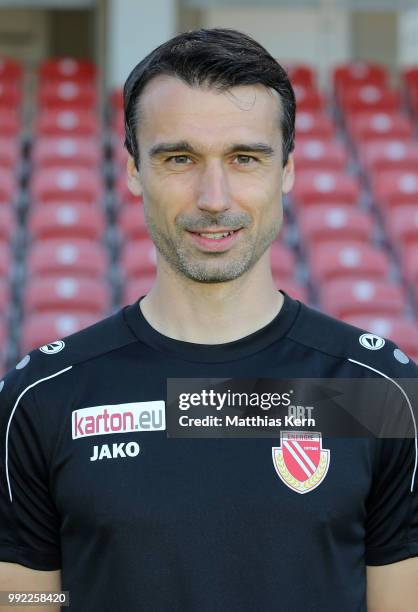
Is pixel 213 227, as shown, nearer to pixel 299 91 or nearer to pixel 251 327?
pixel 251 327

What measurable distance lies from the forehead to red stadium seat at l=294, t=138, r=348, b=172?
19.8 ft

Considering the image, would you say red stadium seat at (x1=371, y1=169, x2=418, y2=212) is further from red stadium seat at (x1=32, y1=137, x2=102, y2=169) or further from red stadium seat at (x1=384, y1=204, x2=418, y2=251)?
red stadium seat at (x1=32, y1=137, x2=102, y2=169)

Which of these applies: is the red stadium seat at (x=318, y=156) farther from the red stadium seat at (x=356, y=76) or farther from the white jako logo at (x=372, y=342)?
the white jako logo at (x=372, y=342)

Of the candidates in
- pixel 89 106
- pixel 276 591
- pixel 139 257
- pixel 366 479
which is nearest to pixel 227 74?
pixel 366 479

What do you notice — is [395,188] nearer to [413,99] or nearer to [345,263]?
[345,263]

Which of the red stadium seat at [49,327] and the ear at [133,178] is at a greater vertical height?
the red stadium seat at [49,327]

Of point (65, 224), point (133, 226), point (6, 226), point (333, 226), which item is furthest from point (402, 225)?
point (6, 226)

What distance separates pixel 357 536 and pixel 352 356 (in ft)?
0.81

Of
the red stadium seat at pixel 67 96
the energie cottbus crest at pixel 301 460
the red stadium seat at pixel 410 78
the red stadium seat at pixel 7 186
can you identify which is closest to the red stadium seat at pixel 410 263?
the red stadium seat at pixel 7 186

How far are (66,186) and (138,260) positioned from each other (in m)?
1.39

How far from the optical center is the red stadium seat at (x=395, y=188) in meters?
7.15

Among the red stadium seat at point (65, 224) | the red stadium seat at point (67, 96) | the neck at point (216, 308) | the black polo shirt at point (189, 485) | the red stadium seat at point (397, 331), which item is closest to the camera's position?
the black polo shirt at point (189, 485)

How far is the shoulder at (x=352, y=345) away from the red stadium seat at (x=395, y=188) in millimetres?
5691

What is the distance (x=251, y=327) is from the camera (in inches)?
59.5
